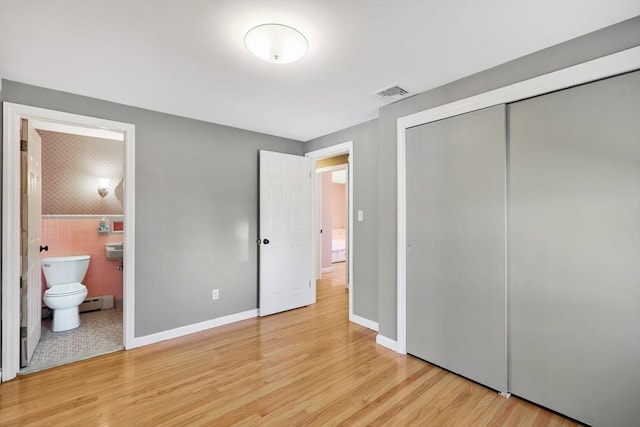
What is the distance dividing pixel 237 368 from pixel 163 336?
3.64 feet

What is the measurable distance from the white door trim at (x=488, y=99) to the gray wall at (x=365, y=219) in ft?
1.92

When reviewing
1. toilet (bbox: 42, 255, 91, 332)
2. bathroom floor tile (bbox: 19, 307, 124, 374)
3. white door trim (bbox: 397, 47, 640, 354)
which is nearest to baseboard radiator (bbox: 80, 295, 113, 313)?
bathroom floor tile (bbox: 19, 307, 124, 374)

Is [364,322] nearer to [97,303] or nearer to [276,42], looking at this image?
[276,42]

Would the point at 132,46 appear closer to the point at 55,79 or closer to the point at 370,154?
the point at 55,79

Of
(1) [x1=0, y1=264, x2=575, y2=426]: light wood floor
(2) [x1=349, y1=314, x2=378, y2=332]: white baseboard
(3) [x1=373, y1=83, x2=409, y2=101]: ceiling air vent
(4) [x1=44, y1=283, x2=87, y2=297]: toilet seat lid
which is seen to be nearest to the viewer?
(1) [x1=0, y1=264, x2=575, y2=426]: light wood floor

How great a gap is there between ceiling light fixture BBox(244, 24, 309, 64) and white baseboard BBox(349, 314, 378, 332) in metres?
2.85

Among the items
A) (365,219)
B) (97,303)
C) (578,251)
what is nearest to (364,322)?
(365,219)

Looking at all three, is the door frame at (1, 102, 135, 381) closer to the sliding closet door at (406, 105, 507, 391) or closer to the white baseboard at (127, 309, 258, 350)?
the white baseboard at (127, 309, 258, 350)

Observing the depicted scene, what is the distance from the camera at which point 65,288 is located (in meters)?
3.30

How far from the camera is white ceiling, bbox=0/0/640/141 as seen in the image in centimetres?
153

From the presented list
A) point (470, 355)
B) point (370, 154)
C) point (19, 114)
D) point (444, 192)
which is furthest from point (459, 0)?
point (19, 114)

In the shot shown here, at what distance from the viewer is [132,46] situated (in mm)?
1863

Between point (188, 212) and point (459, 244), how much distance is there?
2.79 meters

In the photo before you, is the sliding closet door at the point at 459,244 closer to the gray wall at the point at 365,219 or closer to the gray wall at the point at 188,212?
the gray wall at the point at 365,219
